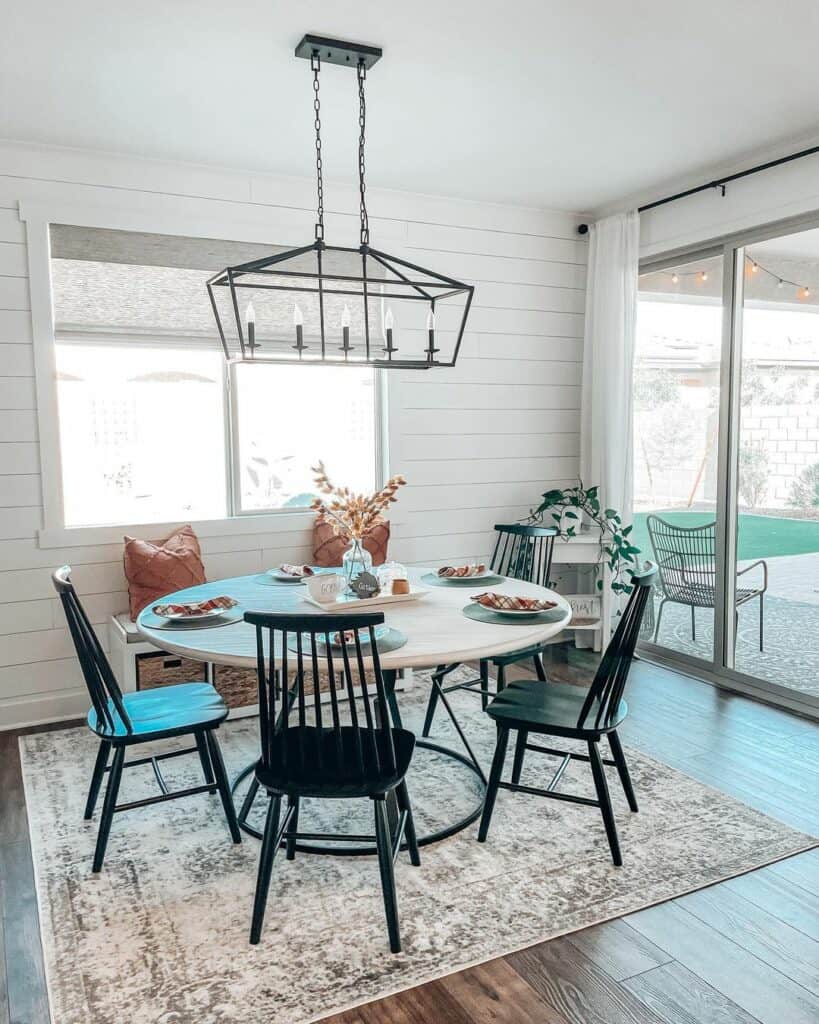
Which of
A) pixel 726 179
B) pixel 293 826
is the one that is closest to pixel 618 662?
pixel 293 826

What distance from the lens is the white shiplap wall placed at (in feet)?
12.7

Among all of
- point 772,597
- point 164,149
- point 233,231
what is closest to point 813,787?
point 772,597

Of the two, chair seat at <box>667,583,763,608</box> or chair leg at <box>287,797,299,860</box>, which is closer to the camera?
chair leg at <box>287,797,299,860</box>

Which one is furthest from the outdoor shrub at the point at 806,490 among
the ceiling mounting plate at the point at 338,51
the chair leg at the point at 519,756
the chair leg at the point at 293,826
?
the chair leg at the point at 293,826

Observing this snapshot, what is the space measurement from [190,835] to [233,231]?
2.89 meters

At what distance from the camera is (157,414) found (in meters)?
4.23

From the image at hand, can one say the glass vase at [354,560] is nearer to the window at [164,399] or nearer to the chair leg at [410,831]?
the chair leg at [410,831]

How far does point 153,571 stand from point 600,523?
98.9 inches

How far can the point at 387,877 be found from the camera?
7.34ft

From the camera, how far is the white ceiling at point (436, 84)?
2.67 meters

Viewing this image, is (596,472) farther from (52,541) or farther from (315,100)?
(52,541)

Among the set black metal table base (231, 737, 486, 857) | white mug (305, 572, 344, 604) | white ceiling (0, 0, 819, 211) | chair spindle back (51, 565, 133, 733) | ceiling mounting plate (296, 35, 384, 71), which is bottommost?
black metal table base (231, 737, 486, 857)

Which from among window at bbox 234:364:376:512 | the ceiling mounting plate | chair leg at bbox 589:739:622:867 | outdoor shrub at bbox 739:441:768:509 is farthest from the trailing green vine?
the ceiling mounting plate

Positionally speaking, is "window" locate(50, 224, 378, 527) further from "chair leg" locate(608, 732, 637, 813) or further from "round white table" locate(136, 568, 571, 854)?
"chair leg" locate(608, 732, 637, 813)
